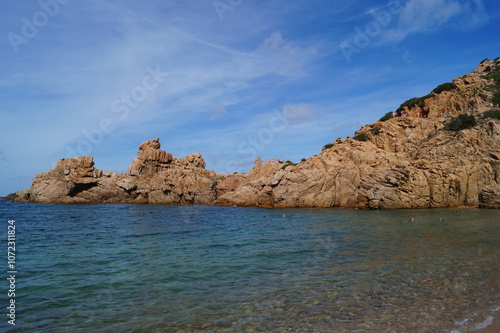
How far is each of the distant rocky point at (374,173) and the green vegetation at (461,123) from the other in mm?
201

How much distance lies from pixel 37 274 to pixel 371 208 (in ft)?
161

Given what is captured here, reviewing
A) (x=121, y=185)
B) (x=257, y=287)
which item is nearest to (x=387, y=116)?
(x=121, y=185)

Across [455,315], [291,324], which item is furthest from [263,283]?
[455,315]

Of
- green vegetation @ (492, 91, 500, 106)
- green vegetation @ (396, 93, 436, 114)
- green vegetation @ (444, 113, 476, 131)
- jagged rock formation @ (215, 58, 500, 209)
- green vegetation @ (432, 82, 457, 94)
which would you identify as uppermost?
green vegetation @ (432, 82, 457, 94)

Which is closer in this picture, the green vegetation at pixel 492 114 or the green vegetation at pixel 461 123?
the green vegetation at pixel 492 114

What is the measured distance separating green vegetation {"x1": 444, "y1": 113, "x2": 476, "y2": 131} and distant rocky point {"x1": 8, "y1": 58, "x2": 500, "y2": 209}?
0.66 feet

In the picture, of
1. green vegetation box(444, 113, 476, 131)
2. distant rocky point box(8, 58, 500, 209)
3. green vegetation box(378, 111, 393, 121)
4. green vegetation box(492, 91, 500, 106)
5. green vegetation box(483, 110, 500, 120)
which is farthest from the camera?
green vegetation box(378, 111, 393, 121)

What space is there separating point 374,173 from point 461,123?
744 inches

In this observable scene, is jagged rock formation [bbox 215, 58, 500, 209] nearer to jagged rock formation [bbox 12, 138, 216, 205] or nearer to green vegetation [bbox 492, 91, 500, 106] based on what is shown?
green vegetation [bbox 492, 91, 500, 106]

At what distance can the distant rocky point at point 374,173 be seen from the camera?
1918 inches

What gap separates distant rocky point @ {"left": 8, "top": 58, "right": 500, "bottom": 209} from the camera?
4872 cm

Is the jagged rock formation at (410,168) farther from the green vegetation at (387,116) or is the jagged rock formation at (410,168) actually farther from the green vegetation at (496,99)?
the green vegetation at (387,116)

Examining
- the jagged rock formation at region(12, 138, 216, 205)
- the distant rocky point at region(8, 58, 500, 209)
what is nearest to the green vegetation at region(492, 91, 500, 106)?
the distant rocky point at region(8, 58, 500, 209)

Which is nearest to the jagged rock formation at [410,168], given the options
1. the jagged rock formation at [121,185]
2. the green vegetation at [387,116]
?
the green vegetation at [387,116]
